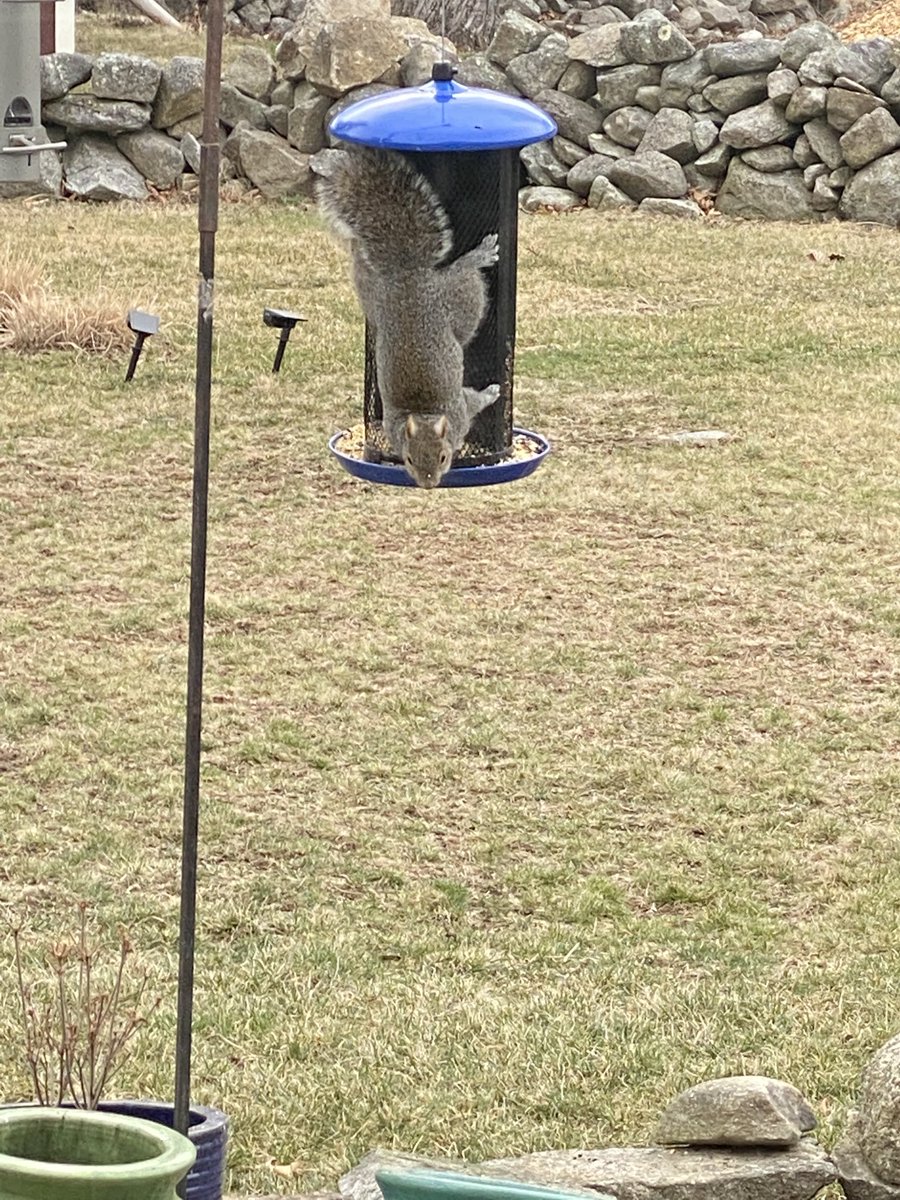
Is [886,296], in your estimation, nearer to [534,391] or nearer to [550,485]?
[534,391]

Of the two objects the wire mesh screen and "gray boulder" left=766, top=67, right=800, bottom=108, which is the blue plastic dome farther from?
"gray boulder" left=766, top=67, right=800, bottom=108

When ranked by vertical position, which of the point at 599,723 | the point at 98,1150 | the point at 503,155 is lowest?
the point at 599,723

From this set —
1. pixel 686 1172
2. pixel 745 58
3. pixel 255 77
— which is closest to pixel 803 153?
pixel 745 58

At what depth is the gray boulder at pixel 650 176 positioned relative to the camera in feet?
42.1

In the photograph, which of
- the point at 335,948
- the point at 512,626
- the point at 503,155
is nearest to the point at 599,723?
the point at 512,626

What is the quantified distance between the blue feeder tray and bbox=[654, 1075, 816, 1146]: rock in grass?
3.49ft

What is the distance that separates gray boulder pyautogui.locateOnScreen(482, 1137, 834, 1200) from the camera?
282 cm

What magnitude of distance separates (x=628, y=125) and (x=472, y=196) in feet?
32.8

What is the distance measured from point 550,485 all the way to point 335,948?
3811 millimetres

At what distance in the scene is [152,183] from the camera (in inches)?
512

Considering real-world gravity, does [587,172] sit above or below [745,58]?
below

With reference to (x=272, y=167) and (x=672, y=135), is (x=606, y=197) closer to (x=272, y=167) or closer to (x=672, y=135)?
Answer: (x=672, y=135)

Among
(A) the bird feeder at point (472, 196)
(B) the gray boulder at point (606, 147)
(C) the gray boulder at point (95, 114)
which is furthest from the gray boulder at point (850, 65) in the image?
(A) the bird feeder at point (472, 196)

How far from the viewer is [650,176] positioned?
12812 mm
